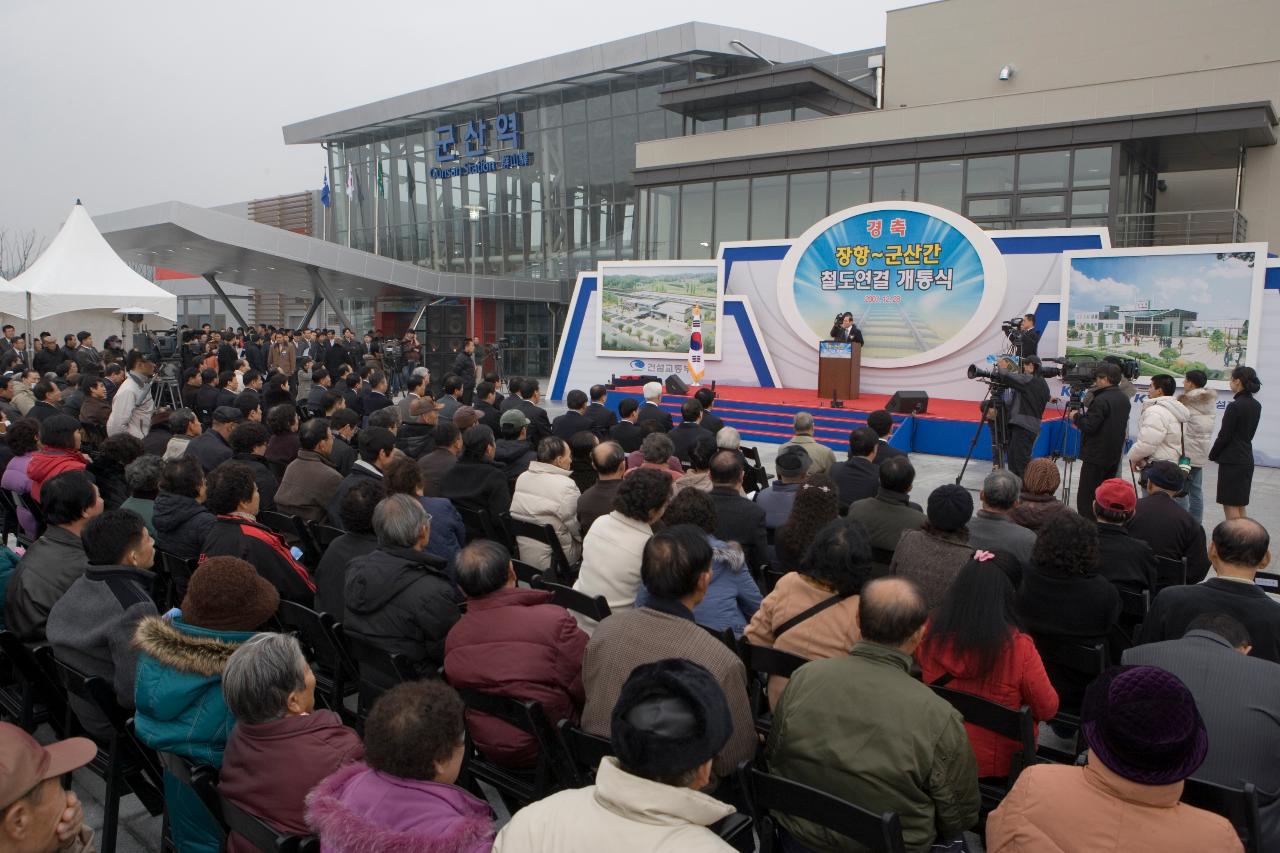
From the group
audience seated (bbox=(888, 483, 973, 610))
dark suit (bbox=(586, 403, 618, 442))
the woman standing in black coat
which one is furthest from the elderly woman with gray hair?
the woman standing in black coat

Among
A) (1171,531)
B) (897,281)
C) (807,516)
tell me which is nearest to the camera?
(807,516)

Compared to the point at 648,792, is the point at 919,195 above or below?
above

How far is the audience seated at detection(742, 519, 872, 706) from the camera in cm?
308

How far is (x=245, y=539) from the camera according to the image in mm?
4078

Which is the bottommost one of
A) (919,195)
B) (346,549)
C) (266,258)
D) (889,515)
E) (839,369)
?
(346,549)

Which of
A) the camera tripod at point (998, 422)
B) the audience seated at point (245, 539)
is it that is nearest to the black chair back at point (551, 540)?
the audience seated at point (245, 539)

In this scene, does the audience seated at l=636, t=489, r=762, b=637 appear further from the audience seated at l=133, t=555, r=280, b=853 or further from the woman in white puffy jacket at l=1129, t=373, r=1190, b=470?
the woman in white puffy jacket at l=1129, t=373, r=1190, b=470

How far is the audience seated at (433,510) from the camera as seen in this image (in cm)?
464

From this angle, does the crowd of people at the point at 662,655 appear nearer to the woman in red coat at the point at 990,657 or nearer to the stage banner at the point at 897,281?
the woman in red coat at the point at 990,657

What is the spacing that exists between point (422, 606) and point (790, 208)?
55.9 feet

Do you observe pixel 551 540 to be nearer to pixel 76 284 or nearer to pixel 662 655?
pixel 662 655

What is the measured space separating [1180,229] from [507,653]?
66.1 ft

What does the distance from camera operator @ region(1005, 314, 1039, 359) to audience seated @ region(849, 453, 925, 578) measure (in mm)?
8669

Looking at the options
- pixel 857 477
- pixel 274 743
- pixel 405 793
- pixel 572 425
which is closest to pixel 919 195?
pixel 572 425
